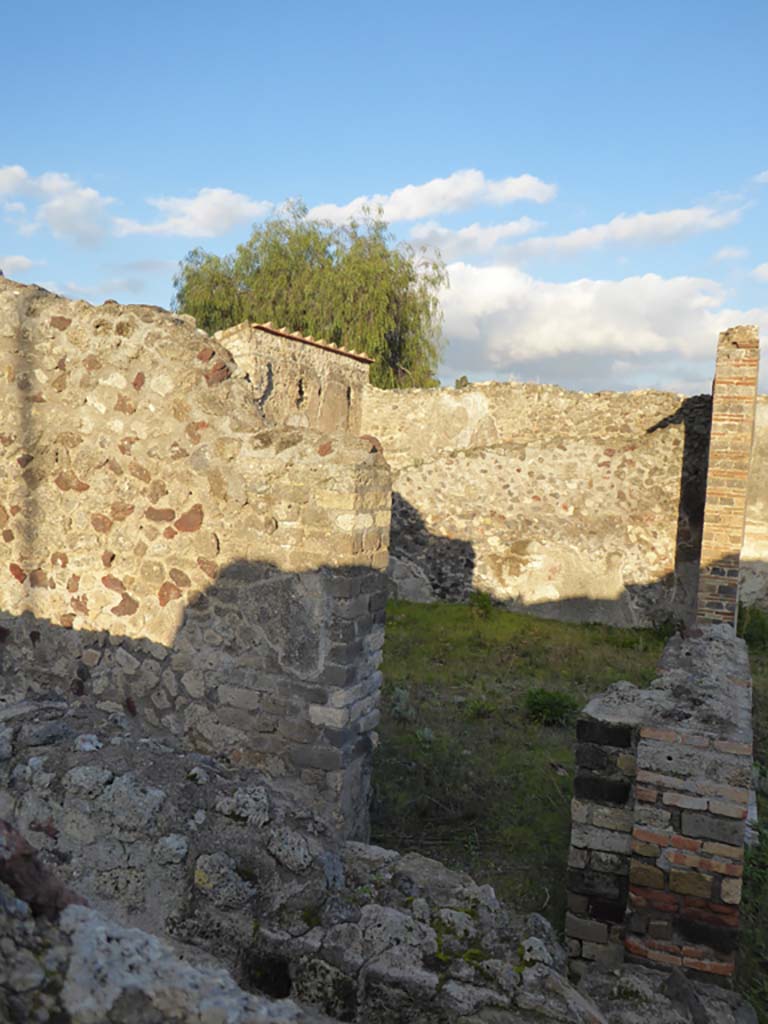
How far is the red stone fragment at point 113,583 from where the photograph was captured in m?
4.26

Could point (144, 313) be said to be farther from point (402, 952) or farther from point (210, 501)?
point (402, 952)

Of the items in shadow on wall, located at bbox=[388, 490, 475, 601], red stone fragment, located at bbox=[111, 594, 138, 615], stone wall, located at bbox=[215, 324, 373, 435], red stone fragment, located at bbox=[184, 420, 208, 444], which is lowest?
shadow on wall, located at bbox=[388, 490, 475, 601]

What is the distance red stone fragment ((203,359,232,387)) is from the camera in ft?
13.4

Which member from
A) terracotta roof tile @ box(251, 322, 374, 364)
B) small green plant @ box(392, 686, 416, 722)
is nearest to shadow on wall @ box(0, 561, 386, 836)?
small green plant @ box(392, 686, 416, 722)

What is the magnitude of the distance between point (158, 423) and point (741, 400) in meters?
7.61

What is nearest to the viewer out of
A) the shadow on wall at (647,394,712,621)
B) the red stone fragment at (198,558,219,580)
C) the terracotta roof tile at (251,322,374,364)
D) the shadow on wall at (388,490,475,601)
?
the red stone fragment at (198,558,219,580)

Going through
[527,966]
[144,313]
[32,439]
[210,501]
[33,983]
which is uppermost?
[144,313]

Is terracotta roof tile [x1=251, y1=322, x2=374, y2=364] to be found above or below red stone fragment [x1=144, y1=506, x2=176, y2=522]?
above

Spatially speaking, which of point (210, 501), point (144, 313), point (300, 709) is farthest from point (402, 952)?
point (144, 313)

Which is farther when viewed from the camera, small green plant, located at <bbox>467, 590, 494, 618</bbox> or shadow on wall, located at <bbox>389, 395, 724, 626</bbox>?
small green plant, located at <bbox>467, 590, 494, 618</bbox>

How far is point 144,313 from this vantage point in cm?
415

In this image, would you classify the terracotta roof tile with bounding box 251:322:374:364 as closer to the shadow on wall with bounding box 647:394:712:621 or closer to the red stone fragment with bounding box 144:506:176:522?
the shadow on wall with bounding box 647:394:712:621

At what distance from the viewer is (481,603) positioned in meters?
11.4

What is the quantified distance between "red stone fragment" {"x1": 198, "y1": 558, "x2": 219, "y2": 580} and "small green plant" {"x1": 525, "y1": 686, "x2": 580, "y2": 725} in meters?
3.96
